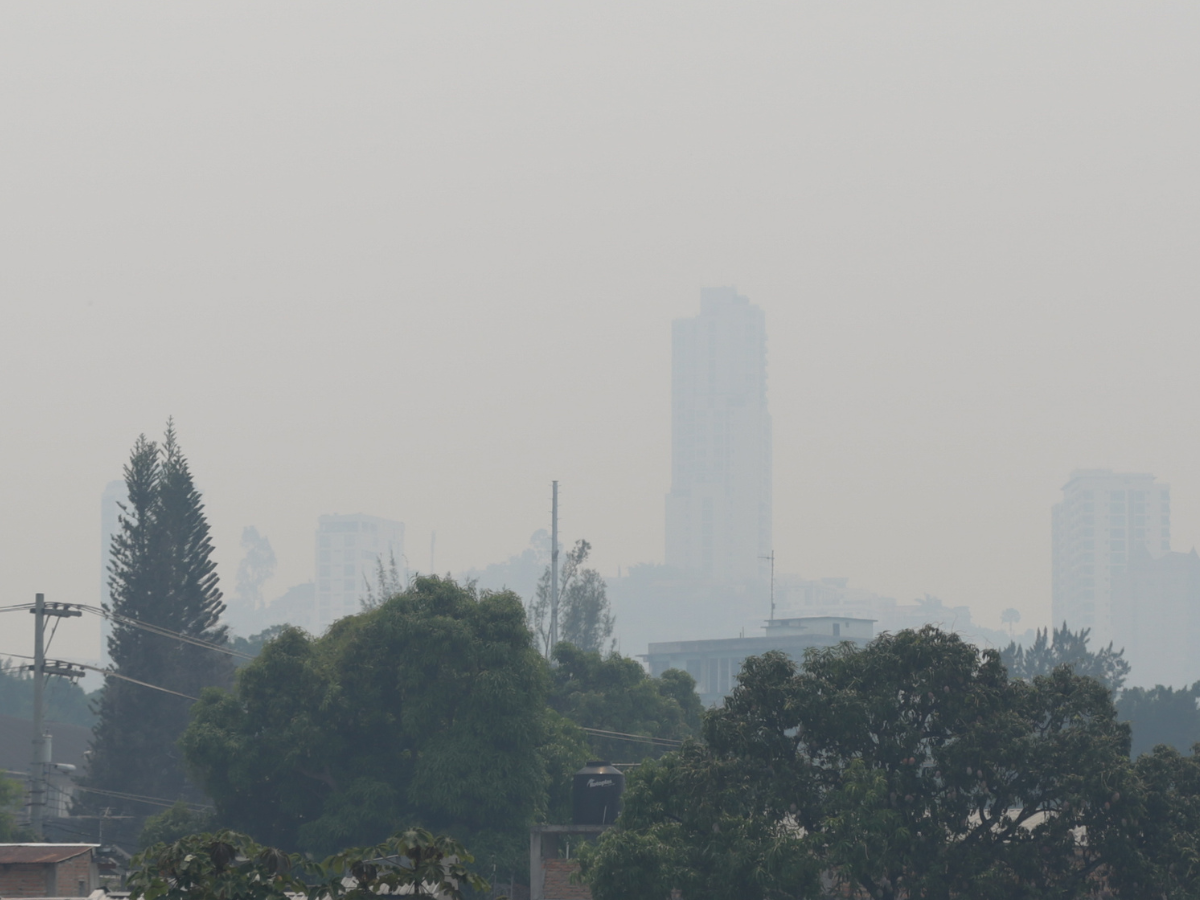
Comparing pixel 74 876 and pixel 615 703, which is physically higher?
pixel 615 703

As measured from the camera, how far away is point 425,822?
53219 mm

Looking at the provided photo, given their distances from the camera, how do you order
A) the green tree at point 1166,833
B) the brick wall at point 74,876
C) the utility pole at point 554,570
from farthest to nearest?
the utility pole at point 554,570, the brick wall at point 74,876, the green tree at point 1166,833

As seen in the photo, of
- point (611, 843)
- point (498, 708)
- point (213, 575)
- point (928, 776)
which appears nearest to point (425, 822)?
point (498, 708)

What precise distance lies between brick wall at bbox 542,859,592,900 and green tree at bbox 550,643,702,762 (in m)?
23.7

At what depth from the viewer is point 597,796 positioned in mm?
51000

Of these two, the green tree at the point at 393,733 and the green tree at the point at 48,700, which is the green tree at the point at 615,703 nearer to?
the green tree at the point at 393,733

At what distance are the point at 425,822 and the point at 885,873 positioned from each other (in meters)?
23.0

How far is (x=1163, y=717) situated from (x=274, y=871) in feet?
405

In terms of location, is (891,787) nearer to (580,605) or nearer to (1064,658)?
(580,605)

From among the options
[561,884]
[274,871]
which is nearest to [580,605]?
[561,884]

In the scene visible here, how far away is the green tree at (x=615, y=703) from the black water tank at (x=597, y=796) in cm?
2197

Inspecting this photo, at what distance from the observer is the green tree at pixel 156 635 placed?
83250mm

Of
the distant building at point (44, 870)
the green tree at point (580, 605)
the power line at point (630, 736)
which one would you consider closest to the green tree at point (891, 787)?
the distant building at point (44, 870)

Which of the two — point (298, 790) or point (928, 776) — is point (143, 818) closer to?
point (298, 790)
